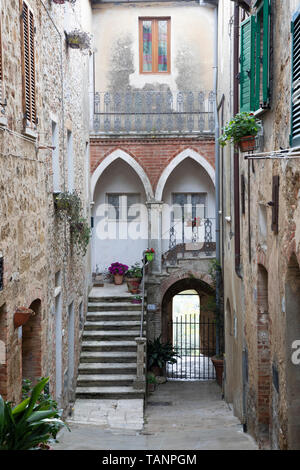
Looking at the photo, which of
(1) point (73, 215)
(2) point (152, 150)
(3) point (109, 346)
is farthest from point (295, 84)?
(2) point (152, 150)

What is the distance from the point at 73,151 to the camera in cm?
1288

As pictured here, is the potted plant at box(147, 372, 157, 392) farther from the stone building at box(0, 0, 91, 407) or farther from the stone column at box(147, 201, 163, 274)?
the stone column at box(147, 201, 163, 274)

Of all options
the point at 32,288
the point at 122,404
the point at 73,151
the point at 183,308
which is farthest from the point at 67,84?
the point at 183,308

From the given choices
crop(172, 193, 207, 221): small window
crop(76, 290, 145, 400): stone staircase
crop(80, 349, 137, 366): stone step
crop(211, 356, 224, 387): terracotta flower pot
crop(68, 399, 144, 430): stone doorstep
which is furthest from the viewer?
crop(172, 193, 207, 221): small window

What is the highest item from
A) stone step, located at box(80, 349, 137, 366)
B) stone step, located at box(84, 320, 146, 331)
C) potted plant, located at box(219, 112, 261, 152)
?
potted plant, located at box(219, 112, 261, 152)

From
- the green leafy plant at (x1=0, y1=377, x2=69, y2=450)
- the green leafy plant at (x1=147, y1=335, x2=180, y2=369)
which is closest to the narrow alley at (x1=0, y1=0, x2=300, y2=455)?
the green leafy plant at (x1=0, y1=377, x2=69, y2=450)

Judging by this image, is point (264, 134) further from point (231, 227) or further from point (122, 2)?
point (122, 2)

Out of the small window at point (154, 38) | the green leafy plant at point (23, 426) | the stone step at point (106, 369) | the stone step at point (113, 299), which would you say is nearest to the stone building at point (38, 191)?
the stone step at point (106, 369)

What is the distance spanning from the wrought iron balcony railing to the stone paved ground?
22.1 feet

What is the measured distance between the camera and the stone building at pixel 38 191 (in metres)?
6.94

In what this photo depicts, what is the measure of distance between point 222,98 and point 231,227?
3704mm

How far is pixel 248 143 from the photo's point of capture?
824 cm

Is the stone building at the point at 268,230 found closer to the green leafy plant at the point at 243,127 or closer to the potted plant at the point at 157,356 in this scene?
the green leafy plant at the point at 243,127

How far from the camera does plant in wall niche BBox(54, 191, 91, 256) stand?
10320 millimetres
